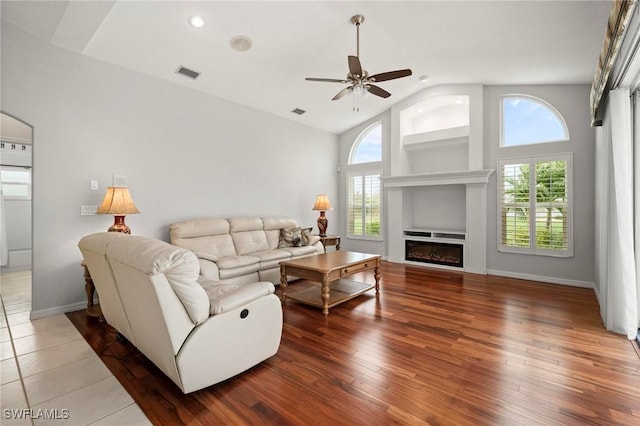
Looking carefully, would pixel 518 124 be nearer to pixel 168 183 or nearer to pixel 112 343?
pixel 168 183

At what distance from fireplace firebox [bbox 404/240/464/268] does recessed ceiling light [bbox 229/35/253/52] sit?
4880mm

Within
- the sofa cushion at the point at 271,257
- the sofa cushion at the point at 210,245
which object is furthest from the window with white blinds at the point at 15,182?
the sofa cushion at the point at 271,257

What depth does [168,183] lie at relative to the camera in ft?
14.9

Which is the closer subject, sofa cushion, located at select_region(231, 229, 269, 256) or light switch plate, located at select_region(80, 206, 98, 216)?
light switch plate, located at select_region(80, 206, 98, 216)

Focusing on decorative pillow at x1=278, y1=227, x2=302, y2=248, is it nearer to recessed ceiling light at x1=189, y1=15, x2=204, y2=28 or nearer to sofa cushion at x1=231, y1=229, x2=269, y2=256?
sofa cushion at x1=231, y1=229, x2=269, y2=256

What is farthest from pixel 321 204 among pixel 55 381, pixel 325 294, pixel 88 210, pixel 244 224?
pixel 55 381

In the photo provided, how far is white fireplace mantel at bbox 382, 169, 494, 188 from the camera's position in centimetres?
541

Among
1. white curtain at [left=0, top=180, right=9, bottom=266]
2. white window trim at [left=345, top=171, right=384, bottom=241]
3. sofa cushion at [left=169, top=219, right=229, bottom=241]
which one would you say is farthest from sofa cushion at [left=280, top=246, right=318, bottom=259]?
white curtain at [left=0, top=180, right=9, bottom=266]

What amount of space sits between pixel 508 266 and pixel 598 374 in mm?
3341

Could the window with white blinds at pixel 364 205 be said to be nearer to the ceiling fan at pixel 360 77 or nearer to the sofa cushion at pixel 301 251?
the sofa cushion at pixel 301 251

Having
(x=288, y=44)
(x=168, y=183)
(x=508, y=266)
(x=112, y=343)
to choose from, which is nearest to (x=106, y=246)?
(x=112, y=343)

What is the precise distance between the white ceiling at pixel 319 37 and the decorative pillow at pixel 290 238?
261cm

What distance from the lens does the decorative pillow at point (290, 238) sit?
216 inches

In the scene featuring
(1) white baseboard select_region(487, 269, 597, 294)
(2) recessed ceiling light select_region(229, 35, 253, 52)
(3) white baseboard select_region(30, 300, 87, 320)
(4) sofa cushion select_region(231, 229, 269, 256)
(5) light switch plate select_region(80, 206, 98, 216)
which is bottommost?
(3) white baseboard select_region(30, 300, 87, 320)
